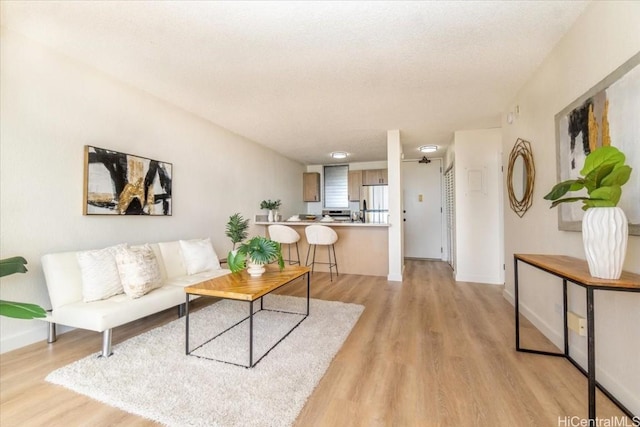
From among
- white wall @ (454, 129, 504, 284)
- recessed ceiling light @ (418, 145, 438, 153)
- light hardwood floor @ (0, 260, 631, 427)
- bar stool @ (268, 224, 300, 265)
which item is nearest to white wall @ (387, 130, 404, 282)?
white wall @ (454, 129, 504, 284)

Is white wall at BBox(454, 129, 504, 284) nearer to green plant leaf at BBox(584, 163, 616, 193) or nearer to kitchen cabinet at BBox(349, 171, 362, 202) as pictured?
kitchen cabinet at BBox(349, 171, 362, 202)

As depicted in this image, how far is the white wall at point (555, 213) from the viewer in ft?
4.66

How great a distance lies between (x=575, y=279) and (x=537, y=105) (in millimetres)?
1923

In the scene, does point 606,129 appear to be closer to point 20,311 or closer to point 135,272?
point 20,311

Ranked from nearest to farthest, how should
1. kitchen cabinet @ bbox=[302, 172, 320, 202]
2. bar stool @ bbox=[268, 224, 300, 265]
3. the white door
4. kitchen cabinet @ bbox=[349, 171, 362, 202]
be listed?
1. bar stool @ bbox=[268, 224, 300, 265]
2. the white door
3. kitchen cabinet @ bbox=[349, 171, 362, 202]
4. kitchen cabinet @ bbox=[302, 172, 320, 202]

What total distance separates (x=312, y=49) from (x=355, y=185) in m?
4.63

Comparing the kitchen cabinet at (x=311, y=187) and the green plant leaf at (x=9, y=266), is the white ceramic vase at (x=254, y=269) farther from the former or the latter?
the kitchen cabinet at (x=311, y=187)

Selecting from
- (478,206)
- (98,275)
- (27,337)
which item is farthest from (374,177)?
(27,337)

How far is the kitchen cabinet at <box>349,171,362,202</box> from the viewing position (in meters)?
6.62

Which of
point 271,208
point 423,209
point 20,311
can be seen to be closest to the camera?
point 20,311

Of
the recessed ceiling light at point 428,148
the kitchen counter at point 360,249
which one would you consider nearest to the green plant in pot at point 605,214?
the kitchen counter at point 360,249

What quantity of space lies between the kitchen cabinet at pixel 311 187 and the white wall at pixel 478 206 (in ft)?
11.6

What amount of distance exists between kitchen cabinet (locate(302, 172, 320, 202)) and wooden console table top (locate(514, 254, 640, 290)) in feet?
17.5

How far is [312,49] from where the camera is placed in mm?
2191
